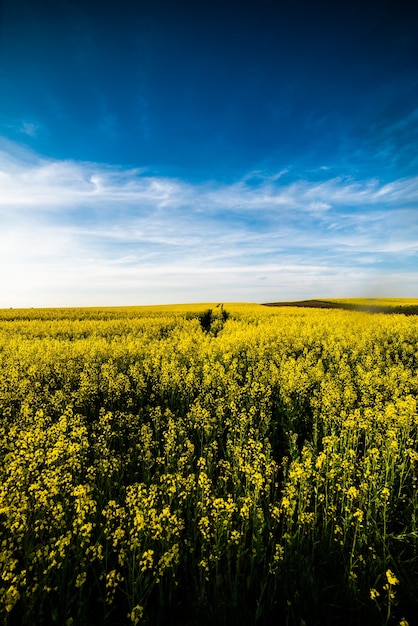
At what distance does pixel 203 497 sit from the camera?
3.72 m

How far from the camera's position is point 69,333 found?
19.6 meters

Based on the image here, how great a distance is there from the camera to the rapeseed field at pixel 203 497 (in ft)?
10.2

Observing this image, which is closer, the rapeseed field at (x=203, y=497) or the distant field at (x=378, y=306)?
the rapeseed field at (x=203, y=497)

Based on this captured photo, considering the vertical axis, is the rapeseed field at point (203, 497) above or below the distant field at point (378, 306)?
below

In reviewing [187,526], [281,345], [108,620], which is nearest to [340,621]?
[187,526]

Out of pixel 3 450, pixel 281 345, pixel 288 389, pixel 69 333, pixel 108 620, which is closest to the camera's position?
pixel 108 620

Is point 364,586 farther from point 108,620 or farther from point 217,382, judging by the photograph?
point 217,382

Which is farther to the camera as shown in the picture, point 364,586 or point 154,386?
point 154,386

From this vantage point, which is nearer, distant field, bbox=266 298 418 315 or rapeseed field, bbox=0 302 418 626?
rapeseed field, bbox=0 302 418 626

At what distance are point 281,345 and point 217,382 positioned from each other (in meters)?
5.69

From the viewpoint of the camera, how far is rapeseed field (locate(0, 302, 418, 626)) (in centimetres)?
310

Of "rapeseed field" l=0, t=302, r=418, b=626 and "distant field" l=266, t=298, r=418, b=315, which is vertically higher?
"distant field" l=266, t=298, r=418, b=315

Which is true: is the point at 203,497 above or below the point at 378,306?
below

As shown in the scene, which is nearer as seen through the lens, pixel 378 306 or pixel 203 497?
pixel 203 497
